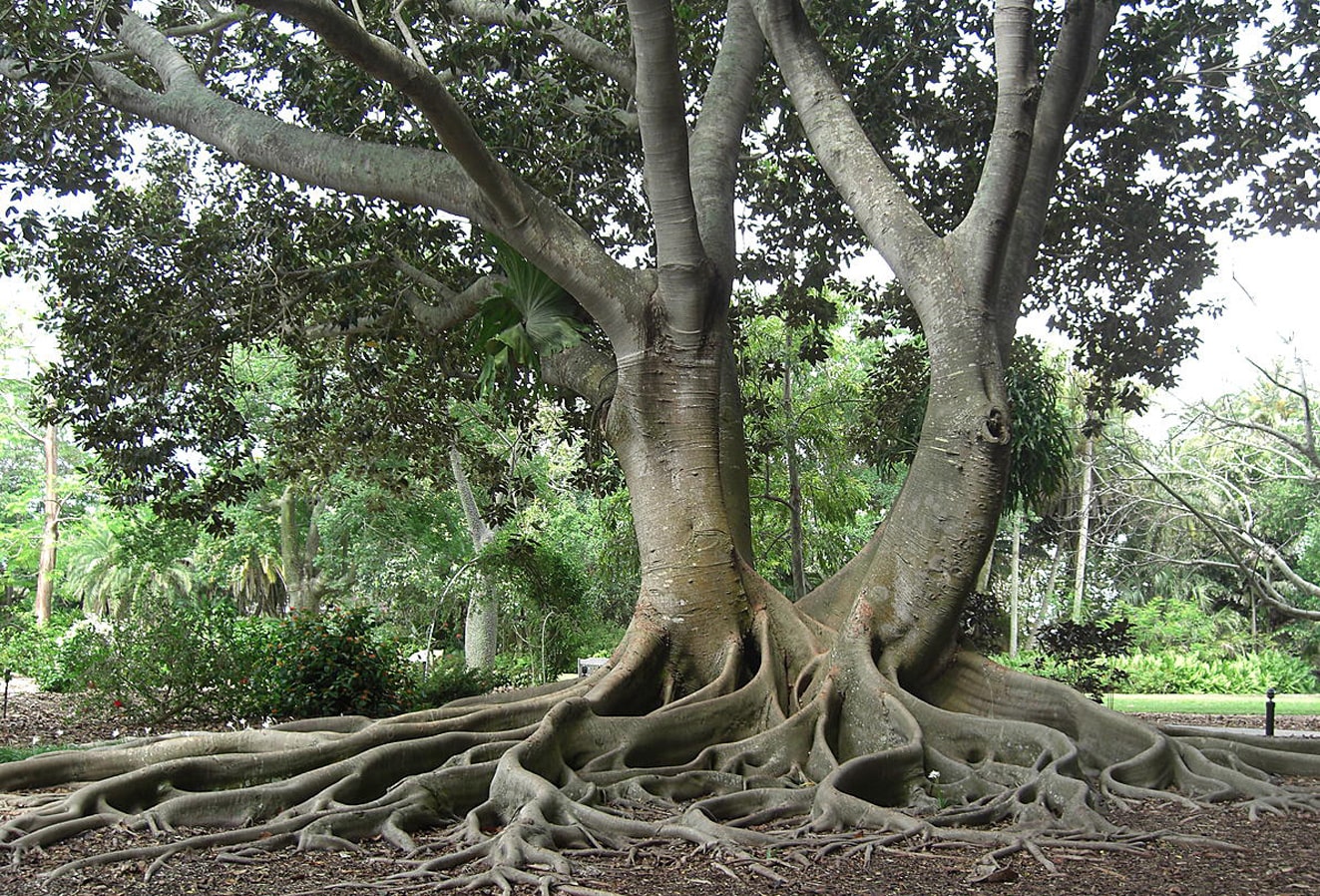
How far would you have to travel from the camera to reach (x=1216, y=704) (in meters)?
20.4

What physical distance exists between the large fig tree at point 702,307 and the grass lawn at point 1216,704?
29.1ft

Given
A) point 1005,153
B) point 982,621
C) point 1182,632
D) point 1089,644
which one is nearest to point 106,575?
point 982,621

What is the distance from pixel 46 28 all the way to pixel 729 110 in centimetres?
579

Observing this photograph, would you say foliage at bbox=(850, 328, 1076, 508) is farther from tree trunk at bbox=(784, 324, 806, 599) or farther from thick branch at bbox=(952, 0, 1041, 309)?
thick branch at bbox=(952, 0, 1041, 309)

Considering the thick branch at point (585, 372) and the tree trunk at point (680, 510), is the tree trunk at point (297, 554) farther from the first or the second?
the tree trunk at point (680, 510)

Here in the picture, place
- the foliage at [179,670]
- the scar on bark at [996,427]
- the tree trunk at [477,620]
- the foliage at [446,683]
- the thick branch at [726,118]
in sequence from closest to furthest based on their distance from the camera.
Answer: the scar on bark at [996,427], the thick branch at [726,118], the foliage at [446,683], the foliage at [179,670], the tree trunk at [477,620]

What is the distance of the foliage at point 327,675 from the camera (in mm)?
11180

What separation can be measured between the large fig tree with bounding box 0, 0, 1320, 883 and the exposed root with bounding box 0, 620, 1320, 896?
0.03 meters

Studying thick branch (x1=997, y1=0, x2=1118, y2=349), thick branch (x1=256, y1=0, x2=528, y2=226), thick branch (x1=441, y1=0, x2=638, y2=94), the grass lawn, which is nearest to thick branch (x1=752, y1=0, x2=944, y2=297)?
thick branch (x1=997, y1=0, x2=1118, y2=349)

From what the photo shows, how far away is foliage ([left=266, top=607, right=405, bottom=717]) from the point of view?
11.2 meters

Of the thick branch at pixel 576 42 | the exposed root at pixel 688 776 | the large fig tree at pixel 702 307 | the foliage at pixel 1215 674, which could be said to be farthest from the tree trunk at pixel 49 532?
the foliage at pixel 1215 674

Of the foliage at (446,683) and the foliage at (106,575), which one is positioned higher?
the foliage at (106,575)

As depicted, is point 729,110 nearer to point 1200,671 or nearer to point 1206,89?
point 1206,89

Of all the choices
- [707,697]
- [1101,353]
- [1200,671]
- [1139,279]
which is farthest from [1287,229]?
[1200,671]
